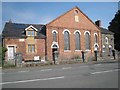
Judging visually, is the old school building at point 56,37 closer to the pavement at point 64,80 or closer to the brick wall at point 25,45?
the brick wall at point 25,45

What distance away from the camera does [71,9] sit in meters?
41.3

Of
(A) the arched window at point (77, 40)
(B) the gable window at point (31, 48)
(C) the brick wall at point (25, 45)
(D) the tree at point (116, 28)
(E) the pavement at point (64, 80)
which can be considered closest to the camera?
(E) the pavement at point (64, 80)

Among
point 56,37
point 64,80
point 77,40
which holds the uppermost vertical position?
point 56,37

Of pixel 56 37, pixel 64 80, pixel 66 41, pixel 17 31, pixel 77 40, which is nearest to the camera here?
pixel 64 80

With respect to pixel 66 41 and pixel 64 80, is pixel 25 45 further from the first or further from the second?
pixel 64 80

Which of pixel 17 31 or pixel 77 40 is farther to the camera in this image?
pixel 77 40

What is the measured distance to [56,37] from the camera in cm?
3844

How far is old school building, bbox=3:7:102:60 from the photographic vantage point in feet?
115

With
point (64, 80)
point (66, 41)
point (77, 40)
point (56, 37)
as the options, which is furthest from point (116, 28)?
point (64, 80)

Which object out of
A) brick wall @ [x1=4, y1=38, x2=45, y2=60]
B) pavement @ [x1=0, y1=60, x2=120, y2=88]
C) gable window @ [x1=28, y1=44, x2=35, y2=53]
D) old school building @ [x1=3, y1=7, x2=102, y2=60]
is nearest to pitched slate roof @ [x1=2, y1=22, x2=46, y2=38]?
old school building @ [x1=3, y1=7, x2=102, y2=60]

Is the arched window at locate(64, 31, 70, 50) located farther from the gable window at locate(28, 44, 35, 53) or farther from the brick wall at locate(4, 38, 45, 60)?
the gable window at locate(28, 44, 35, 53)

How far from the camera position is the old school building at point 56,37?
35125 millimetres

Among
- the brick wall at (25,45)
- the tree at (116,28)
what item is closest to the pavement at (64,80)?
the brick wall at (25,45)

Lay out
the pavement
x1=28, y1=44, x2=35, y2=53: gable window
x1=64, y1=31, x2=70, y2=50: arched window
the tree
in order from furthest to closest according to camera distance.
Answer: the tree
x1=64, y1=31, x2=70, y2=50: arched window
x1=28, y1=44, x2=35, y2=53: gable window
the pavement
